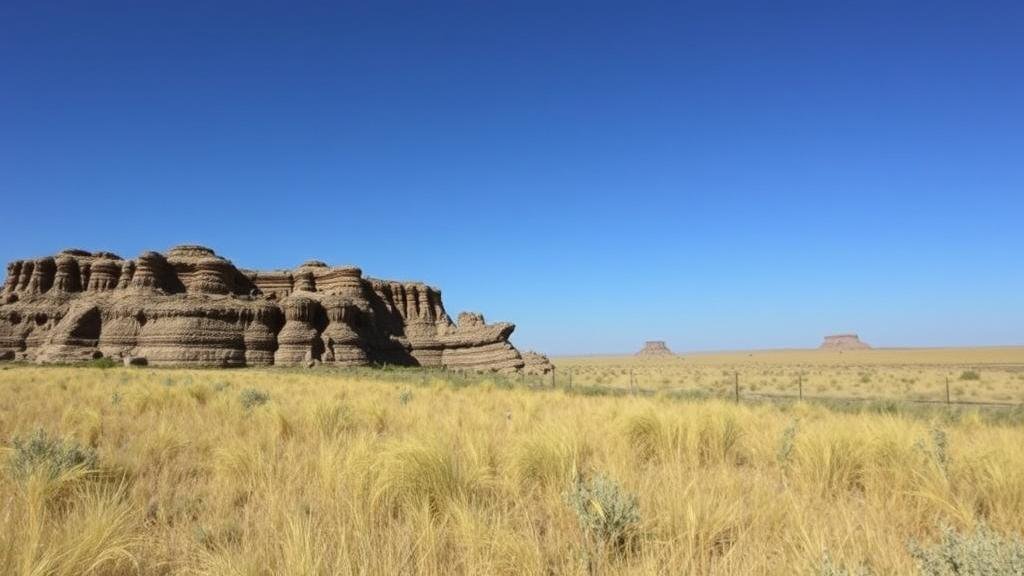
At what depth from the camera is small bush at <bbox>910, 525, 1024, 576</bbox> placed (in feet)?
6.69

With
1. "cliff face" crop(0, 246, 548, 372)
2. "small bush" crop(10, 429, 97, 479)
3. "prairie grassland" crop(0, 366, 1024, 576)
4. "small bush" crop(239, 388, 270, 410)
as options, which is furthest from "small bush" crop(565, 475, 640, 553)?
"cliff face" crop(0, 246, 548, 372)

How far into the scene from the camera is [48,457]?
4309 mm

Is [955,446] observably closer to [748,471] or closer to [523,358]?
[748,471]

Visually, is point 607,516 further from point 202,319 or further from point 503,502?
point 202,319

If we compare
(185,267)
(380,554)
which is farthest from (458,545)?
(185,267)

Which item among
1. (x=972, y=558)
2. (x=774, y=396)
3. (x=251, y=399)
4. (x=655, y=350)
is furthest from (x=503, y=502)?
(x=655, y=350)

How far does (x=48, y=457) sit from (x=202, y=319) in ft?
173

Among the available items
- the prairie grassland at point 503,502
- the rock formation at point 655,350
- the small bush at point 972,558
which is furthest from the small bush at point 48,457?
the rock formation at point 655,350

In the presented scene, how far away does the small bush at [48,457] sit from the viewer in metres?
4.13

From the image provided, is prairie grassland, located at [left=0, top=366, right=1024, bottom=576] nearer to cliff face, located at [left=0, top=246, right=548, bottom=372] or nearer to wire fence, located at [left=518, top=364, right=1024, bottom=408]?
wire fence, located at [left=518, top=364, right=1024, bottom=408]

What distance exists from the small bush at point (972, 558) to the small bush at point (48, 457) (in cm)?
559

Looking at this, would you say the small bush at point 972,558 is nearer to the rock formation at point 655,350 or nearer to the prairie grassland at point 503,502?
the prairie grassland at point 503,502

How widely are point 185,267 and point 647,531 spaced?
67374mm

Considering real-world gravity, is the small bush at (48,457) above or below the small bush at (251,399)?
above
